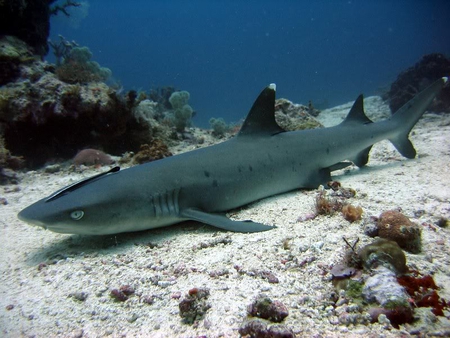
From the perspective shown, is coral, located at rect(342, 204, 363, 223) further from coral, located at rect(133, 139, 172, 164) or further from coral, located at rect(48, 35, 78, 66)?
coral, located at rect(48, 35, 78, 66)

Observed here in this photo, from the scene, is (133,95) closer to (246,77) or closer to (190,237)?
(190,237)

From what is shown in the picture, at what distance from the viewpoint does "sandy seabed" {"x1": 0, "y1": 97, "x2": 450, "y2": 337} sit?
5.59 ft

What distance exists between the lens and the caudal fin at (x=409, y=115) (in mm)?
5254

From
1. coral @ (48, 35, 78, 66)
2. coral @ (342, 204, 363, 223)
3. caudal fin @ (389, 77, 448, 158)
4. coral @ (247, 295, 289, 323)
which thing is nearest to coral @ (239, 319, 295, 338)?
coral @ (247, 295, 289, 323)

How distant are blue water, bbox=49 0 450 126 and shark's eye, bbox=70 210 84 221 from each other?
116m

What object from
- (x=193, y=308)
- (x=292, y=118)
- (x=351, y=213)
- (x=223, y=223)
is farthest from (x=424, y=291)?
(x=292, y=118)

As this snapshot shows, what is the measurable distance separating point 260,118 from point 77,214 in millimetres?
2802

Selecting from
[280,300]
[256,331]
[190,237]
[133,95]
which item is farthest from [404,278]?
[133,95]

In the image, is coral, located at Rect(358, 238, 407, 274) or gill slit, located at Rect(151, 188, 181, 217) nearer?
coral, located at Rect(358, 238, 407, 274)

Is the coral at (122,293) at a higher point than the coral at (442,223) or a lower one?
higher

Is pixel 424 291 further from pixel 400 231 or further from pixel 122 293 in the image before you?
pixel 122 293

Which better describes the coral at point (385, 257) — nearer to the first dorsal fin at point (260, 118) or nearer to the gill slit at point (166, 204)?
the gill slit at point (166, 204)

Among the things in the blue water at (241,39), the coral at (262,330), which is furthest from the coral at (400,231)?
the blue water at (241,39)

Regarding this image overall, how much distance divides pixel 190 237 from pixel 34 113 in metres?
5.36
